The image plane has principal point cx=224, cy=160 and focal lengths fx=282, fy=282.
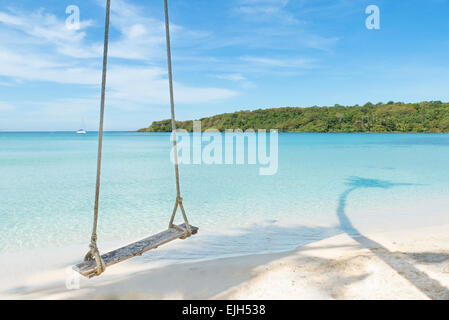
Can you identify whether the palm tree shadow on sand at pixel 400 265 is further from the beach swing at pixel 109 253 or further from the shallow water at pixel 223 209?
the beach swing at pixel 109 253

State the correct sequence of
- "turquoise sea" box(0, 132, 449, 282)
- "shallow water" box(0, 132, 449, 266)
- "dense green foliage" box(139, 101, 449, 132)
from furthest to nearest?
"dense green foliage" box(139, 101, 449, 132)
"shallow water" box(0, 132, 449, 266)
"turquoise sea" box(0, 132, 449, 282)

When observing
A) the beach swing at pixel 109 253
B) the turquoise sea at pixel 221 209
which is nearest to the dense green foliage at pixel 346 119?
the turquoise sea at pixel 221 209

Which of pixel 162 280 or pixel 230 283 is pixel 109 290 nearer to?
pixel 162 280

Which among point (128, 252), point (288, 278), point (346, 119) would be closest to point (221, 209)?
point (288, 278)

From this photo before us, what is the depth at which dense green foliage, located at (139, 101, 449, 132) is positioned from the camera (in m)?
82.5

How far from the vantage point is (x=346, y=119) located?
99625mm

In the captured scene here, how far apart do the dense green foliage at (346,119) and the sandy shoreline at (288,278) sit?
94.2 metres

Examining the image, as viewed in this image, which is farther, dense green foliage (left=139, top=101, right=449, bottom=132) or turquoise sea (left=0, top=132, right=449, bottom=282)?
dense green foliage (left=139, top=101, right=449, bottom=132)

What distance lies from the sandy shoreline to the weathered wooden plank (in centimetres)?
47

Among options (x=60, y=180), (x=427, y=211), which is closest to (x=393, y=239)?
(x=427, y=211)

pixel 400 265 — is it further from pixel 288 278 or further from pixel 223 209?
pixel 223 209

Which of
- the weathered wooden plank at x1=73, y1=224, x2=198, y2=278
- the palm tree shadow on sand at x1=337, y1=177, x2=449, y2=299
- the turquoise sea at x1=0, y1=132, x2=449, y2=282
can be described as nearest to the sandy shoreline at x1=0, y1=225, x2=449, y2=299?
the palm tree shadow on sand at x1=337, y1=177, x2=449, y2=299

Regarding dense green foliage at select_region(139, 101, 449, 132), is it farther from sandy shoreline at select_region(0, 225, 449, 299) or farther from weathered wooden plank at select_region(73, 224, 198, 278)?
weathered wooden plank at select_region(73, 224, 198, 278)

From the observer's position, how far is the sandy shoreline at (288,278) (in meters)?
2.73
